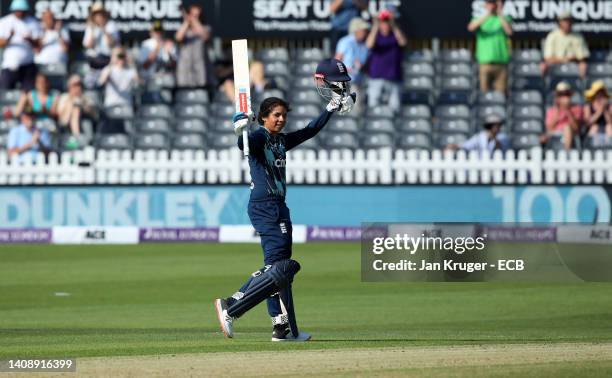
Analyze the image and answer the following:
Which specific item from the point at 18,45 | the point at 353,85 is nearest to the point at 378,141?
the point at 353,85

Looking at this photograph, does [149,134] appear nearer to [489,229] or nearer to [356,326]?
[489,229]

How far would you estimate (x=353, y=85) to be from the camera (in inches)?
999

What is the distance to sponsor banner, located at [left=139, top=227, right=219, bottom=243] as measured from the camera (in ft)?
75.8

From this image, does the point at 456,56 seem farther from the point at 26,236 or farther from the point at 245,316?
the point at 245,316

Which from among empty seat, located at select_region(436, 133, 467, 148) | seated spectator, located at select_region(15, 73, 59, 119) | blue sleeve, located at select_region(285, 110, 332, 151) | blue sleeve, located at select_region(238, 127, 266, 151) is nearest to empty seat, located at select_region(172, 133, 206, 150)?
seated spectator, located at select_region(15, 73, 59, 119)

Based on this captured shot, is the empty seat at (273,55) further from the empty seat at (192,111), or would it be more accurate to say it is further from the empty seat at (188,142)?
the empty seat at (188,142)

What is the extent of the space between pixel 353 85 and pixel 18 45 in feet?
18.9

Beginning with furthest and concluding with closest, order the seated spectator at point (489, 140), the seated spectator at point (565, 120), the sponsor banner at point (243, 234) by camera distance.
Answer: the seated spectator at point (565, 120) → the seated spectator at point (489, 140) → the sponsor banner at point (243, 234)

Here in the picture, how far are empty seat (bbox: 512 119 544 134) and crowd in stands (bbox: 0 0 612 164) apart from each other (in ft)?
0.06

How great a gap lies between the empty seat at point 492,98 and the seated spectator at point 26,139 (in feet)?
24.2

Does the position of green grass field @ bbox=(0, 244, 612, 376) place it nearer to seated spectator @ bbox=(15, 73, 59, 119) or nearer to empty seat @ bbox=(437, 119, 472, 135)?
seated spectator @ bbox=(15, 73, 59, 119)

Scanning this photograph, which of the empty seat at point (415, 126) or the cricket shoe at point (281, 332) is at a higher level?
the empty seat at point (415, 126)

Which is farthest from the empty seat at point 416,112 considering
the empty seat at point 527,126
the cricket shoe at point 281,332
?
the cricket shoe at point 281,332

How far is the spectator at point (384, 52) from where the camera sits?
25156mm
